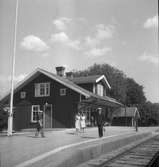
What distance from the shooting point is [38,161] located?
28.6 ft

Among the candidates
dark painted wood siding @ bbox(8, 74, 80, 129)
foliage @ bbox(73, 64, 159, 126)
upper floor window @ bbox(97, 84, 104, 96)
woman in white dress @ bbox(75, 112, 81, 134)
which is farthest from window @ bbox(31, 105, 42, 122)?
foliage @ bbox(73, 64, 159, 126)

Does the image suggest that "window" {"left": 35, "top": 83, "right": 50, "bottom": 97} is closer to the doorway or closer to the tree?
the doorway

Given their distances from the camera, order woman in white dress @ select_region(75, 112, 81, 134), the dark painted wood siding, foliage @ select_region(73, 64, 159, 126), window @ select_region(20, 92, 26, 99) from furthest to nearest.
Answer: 1. foliage @ select_region(73, 64, 159, 126)
2. window @ select_region(20, 92, 26, 99)
3. the dark painted wood siding
4. woman in white dress @ select_region(75, 112, 81, 134)

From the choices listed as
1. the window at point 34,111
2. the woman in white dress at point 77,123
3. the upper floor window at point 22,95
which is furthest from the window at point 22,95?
the woman in white dress at point 77,123

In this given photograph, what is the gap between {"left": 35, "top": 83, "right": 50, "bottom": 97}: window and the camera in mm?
32594

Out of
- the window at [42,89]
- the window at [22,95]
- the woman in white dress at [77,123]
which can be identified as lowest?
the woman in white dress at [77,123]

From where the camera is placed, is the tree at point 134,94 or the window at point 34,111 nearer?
the window at point 34,111

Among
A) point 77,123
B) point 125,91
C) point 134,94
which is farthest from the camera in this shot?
point 134,94

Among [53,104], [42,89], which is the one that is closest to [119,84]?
[42,89]

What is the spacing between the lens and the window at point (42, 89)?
107 ft

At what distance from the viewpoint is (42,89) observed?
33094 mm

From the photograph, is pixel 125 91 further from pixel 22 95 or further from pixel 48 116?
pixel 48 116

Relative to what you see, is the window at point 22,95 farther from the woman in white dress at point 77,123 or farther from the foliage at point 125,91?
the foliage at point 125,91

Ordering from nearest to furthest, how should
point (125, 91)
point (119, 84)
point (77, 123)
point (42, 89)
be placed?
point (77, 123)
point (42, 89)
point (119, 84)
point (125, 91)
